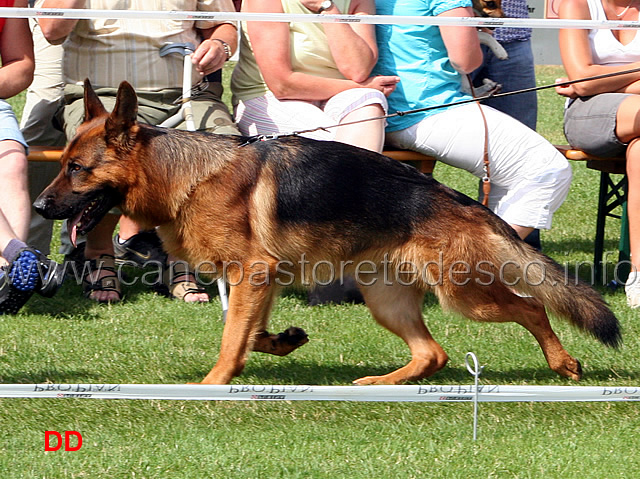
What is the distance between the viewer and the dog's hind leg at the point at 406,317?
13.9 feet

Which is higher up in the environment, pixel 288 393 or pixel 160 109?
pixel 160 109

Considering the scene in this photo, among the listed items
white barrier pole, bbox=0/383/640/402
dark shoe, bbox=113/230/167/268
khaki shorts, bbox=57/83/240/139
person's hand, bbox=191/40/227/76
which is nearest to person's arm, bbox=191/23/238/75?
person's hand, bbox=191/40/227/76

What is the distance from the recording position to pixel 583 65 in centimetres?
548

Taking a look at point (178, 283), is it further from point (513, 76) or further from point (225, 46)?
point (513, 76)

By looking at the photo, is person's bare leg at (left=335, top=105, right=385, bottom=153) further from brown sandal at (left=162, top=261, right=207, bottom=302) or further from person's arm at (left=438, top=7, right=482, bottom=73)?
brown sandal at (left=162, top=261, right=207, bottom=302)

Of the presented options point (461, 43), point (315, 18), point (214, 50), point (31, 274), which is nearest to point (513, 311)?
point (461, 43)

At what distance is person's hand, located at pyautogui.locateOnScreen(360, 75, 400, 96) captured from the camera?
523 cm

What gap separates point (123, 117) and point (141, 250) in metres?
1.98

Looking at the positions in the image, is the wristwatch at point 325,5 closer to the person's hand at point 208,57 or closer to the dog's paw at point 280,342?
the person's hand at point 208,57

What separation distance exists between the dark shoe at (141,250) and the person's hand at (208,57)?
100 centimetres

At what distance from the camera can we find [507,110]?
6457 mm

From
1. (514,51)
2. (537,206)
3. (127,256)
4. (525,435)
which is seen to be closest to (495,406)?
(525,435)

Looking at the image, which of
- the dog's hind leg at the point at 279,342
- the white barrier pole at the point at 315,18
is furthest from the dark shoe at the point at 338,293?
the white barrier pole at the point at 315,18

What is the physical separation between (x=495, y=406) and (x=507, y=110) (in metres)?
3.16
